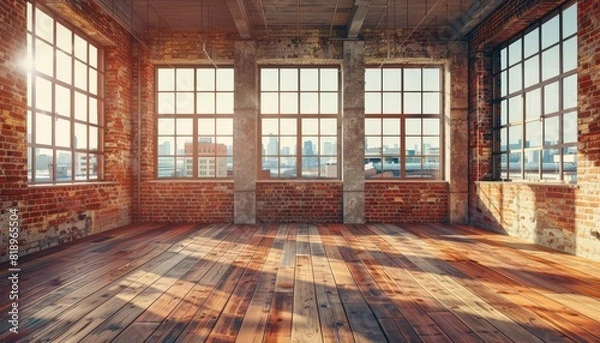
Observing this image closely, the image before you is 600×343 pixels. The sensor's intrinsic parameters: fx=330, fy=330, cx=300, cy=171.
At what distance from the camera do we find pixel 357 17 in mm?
5656

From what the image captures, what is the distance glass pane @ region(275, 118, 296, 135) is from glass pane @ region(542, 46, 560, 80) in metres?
4.20

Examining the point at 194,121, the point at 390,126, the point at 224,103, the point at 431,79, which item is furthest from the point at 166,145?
the point at 431,79

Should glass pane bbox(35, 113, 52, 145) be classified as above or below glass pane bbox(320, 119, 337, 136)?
below

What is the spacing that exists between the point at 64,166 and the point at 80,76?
153 centimetres

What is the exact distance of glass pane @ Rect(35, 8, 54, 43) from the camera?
4.44 metres

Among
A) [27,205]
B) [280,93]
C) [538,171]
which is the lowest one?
[27,205]

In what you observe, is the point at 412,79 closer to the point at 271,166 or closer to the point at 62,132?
the point at 271,166

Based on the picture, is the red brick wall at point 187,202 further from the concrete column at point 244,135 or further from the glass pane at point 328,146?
the glass pane at point 328,146

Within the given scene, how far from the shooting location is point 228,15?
19.7 feet

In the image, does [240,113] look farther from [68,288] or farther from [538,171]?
[538,171]

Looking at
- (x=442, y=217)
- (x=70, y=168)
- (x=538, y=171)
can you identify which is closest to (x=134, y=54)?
(x=70, y=168)

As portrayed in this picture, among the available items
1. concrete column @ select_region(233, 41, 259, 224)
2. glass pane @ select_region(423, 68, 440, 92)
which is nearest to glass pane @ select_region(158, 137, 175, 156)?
concrete column @ select_region(233, 41, 259, 224)

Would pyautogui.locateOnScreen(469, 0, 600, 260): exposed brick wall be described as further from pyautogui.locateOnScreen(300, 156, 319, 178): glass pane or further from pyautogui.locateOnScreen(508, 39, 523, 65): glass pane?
pyautogui.locateOnScreen(300, 156, 319, 178): glass pane

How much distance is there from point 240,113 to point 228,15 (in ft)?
5.80
